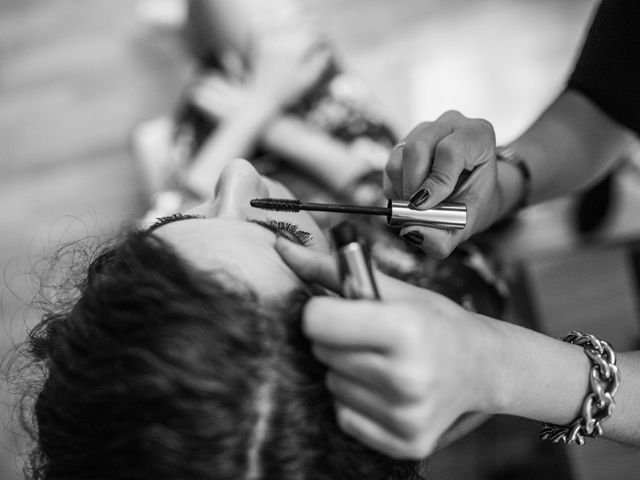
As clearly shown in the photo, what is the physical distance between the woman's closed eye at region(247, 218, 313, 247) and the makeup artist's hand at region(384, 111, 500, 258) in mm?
84

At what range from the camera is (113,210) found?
1.18m

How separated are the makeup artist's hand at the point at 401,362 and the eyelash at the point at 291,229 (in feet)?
0.45

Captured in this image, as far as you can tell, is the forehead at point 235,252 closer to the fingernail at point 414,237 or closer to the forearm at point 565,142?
the fingernail at point 414,237

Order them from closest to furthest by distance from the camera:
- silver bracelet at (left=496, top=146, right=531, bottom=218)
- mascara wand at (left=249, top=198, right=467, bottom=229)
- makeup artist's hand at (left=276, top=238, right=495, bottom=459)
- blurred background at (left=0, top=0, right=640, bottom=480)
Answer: makeup artist's hand at (left=276, top=238, right=495, bottom=459)
mascara wand at (left=249, top=198, right=467, bottom=229)
silver bracelet at (left=496, top=146, right=531, bottom=218)
blurred background at (left=0, top=0, right=640, bottom=480)

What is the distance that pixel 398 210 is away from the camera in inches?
16.6

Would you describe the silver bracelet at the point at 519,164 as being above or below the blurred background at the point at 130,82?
below

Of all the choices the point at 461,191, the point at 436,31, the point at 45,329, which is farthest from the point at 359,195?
the point at 436,31

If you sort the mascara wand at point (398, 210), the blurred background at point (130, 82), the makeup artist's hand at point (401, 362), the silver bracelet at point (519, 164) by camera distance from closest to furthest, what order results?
the makeup artist's hand at point (401, 362) < the mascara wand at point (398, 210) < the silver bracelet at point (519, 164) < the blurred background at point (130, 82)

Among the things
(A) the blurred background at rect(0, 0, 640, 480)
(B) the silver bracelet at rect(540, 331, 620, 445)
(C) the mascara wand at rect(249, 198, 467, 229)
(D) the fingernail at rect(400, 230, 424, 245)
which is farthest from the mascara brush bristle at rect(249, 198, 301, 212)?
(A) the blurred background at rect(0, 0, 640, 480)

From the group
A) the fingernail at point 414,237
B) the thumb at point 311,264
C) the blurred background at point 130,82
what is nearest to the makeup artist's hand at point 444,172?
the fingernail at point 414,237

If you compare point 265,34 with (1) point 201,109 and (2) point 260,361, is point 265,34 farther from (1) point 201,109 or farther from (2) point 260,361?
(2) point 260,361

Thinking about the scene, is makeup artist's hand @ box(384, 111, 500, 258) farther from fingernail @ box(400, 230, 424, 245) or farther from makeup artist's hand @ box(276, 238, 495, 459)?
makeup artist's hand @ box(276, 238, 495, 459)

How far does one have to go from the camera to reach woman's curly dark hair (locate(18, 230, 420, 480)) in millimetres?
322

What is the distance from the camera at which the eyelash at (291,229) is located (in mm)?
435
